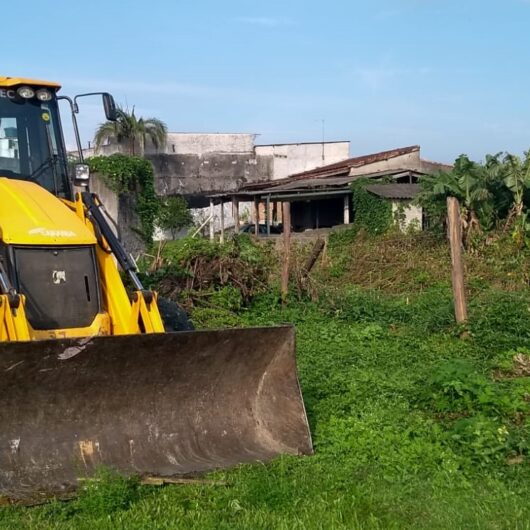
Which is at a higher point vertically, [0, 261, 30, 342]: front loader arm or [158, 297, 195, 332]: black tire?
[0, 261, 30, 342]: front loader arm

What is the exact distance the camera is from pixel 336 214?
115ft

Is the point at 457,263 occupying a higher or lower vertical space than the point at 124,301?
lower

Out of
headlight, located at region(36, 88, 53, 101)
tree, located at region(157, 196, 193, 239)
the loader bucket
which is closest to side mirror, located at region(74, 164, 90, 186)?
headlight, located at region(36, 88, 53, 101)

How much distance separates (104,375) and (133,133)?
40.5m

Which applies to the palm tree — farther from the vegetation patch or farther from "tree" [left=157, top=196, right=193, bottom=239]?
the vegetation patch

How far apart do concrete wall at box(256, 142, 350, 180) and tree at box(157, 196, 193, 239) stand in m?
8.53

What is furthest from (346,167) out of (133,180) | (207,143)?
(207,143)

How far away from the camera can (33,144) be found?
7.83 meters

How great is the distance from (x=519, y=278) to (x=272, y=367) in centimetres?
1186

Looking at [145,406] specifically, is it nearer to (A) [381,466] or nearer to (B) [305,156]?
(A) [381,466]

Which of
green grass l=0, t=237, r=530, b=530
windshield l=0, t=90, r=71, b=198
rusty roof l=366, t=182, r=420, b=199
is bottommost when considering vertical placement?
rusty roof l=366, t=182, r=420, b=199

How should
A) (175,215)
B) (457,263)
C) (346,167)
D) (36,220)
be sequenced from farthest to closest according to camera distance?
(175,215) → (346,167) → (457,263) → (36,220)

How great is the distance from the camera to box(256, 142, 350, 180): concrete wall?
47500 mm

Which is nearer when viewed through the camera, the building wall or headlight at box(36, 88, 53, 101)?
headlight at box(36, 88, 53, 101)
